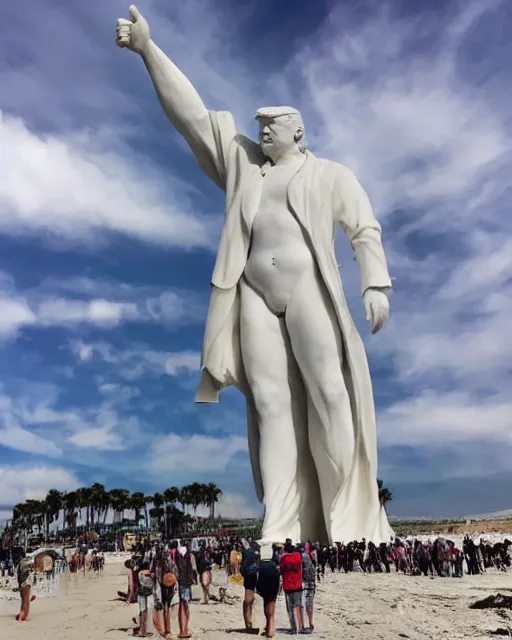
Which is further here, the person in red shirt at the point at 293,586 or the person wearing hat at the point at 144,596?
the person in red shirt at the point at 293,586

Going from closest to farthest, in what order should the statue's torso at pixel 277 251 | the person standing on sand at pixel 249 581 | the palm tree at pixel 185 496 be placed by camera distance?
the person standing on sand at pixel 249 581 < the statue's torso at pixel 277 251 < the palm tree at pixel 185 496

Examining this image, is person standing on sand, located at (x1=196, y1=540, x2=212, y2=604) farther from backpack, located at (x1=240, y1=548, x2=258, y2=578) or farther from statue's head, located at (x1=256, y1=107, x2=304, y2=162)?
statue's head, located at (x1=256, y1=107, x2=304, y2=162)

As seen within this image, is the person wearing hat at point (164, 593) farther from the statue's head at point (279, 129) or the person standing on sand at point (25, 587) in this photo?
the statue's head at point (279, 129)

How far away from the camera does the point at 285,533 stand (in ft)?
25.7

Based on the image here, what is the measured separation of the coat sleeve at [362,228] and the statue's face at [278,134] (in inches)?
28.9

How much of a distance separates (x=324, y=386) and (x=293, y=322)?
877 mm

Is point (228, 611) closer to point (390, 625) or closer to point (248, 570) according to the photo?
point (248, 570)

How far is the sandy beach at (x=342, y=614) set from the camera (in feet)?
15.4

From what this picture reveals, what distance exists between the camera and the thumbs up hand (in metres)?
9.09

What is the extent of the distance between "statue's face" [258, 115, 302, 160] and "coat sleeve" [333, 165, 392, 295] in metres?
0.73

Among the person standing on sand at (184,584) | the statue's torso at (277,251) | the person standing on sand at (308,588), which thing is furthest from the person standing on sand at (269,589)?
the statue's torso at (277,251)

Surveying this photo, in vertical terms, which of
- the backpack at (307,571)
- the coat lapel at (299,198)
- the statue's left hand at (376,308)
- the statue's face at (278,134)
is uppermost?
the statue's face at (278,134)

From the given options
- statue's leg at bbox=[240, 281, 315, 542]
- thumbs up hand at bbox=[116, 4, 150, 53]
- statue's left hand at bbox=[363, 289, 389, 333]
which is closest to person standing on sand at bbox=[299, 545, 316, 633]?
statue's leg at bbox=[240, 281, 315, 542]

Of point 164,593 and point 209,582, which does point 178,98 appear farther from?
point 164,593
